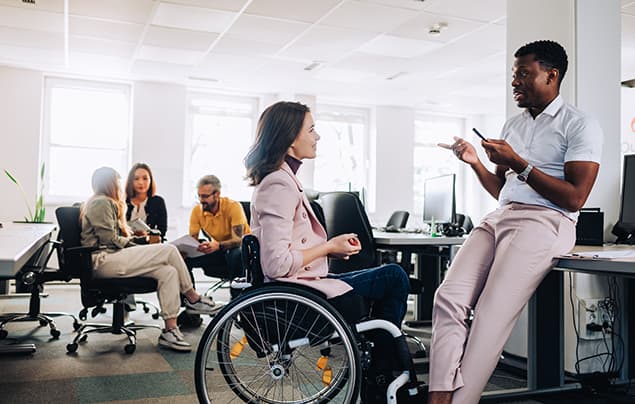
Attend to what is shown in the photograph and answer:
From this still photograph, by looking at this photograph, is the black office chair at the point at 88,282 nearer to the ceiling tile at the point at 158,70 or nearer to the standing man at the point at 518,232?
the standing man at the point at 518,232

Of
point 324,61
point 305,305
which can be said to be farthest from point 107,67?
point 305,305

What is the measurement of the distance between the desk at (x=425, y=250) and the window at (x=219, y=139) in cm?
373

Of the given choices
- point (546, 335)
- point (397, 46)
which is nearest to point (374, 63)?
point (397, 46)

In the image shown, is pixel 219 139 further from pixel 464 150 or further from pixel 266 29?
pixel 464 150

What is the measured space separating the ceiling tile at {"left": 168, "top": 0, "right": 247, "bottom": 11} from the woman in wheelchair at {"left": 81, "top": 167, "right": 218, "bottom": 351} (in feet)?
5.77

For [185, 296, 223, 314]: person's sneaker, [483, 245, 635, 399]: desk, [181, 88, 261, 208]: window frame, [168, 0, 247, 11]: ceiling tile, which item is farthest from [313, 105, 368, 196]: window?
[483, 245, 635, 399]: desk

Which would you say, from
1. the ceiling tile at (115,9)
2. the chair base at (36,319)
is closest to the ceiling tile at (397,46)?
the ceiling tile at (115,9)

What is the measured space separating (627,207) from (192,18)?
370 cm

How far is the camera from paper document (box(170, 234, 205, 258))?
4.02 m

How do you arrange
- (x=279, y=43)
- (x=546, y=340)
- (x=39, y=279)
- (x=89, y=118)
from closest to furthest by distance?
(x=546, y=340), (x=39, y=279), (x=279, y=43), (x=89, y=118)

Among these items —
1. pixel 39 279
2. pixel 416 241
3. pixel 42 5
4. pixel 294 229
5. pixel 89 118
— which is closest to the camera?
pixel 294 229

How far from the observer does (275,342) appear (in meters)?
1.77

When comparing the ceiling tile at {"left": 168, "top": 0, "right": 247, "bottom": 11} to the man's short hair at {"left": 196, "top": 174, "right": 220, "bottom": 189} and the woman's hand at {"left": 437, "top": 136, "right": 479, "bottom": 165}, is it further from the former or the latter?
the woman's hand at {"left": 437, "top": 136, "right": 479, "bottom": 165}

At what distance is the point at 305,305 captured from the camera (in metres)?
1.70
